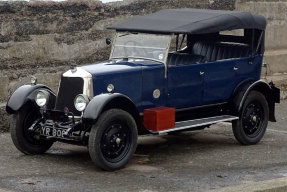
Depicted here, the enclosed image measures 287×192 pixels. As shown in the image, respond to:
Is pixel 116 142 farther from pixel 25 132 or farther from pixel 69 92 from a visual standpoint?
pixel 25 132

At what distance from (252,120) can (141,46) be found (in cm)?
185

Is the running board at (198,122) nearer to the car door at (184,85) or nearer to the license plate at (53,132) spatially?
the car door at (184,85)

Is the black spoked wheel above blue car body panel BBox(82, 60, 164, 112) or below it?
below

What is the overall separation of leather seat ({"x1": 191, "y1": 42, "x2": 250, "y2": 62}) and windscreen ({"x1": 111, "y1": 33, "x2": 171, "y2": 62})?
107 cm

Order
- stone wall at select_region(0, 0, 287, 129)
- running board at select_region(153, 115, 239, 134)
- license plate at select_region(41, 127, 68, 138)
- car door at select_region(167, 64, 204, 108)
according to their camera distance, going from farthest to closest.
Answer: stone wall at select_region(0, 0, 287, 129) < car door at select_region(167, 64, 204, 108) < running board at select_region(153, 115, 239, 134) < license plate at select_region(41, 127, 68, 138)

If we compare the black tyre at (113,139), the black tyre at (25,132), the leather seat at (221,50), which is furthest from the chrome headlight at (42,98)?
the leather seat at (221,50)

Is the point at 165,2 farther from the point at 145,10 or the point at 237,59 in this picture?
the point at 237,59

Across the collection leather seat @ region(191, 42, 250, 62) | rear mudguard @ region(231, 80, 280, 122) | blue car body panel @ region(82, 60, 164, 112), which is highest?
leather seat @ region(191, 42, 250, 62)

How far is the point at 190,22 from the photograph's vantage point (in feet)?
33.0

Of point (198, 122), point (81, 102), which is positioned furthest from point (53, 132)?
point (198, 122)

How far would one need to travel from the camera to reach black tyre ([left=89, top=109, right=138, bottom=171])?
345 inches

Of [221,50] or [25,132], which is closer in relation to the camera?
[25,132]

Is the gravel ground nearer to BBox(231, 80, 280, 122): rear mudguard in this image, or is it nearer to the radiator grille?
BBox(231, 80, 280, 122): rear mudguard

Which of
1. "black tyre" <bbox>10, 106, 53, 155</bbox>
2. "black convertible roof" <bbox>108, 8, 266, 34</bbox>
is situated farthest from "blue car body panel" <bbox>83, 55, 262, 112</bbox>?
"black tyre" <bbox>10, 106, 53, 155</bbox>
